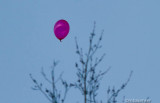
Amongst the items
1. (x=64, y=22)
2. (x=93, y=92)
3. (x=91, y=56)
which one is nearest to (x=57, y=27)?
(x=64, y=22)

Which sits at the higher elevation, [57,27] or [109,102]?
[57,27]

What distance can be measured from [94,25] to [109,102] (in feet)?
6.15

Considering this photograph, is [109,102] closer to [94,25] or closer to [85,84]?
[85,84]

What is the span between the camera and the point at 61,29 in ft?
35.9

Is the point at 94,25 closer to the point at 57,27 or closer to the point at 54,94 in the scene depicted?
the point at 54,94

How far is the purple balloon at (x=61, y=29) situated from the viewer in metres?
11.0

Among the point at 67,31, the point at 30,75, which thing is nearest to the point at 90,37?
the point at 30,75

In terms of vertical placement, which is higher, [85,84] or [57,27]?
[57,27]

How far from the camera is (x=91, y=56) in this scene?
8961 millimetres

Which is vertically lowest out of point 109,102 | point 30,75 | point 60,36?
point 109,102

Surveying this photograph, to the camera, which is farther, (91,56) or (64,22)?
(64,22)

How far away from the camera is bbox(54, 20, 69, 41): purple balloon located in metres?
11.0

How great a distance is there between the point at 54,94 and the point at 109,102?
4.37ft

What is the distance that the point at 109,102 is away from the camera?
28.3ft
